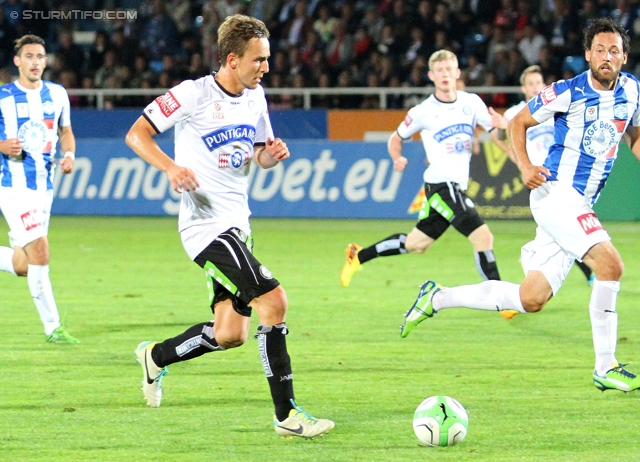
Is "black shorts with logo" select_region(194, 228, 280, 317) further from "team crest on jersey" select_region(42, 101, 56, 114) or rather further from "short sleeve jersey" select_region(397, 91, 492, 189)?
"short sleeve jersey" select_region(397, 91, 492, 189)

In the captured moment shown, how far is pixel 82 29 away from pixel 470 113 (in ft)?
52.2

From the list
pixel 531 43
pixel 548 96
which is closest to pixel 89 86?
pixel 531 43

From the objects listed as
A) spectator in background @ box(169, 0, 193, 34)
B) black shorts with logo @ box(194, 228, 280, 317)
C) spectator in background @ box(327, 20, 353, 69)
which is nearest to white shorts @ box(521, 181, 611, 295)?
black shorts with logo @ box(194, 228, 280, 317)

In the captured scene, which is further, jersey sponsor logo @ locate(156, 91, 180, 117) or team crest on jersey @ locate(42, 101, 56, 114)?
team crest on jersey @ locate(42, 101, 56, 114)

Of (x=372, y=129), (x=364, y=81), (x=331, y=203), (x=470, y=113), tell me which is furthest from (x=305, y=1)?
(x=470, y=113)

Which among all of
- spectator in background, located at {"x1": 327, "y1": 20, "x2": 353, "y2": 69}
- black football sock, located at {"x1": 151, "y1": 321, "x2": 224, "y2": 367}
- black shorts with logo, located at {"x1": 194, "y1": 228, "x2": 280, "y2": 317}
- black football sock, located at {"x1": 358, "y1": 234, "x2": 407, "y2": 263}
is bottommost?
spectator in background, located at {"x1": 327, "y1": 20, "x2": 353, "y2": 69}

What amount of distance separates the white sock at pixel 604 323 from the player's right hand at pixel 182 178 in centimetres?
249

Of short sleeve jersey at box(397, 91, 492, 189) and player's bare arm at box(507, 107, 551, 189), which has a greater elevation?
player's bare arm at box(507, 107, 551, 189)

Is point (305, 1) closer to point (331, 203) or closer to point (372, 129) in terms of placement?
point (372, 129)

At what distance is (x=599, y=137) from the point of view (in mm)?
6582

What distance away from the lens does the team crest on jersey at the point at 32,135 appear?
8.57 metres

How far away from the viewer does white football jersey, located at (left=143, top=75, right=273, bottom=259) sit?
5613 millimetres

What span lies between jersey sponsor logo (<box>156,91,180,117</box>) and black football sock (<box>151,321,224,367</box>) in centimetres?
115

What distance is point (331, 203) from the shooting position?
18.4m
